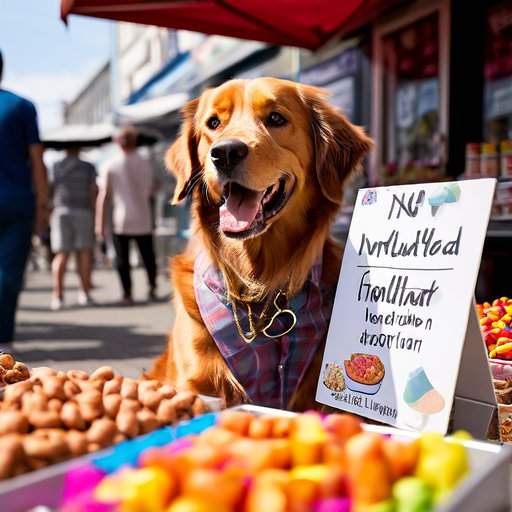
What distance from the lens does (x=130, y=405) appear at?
1.27m

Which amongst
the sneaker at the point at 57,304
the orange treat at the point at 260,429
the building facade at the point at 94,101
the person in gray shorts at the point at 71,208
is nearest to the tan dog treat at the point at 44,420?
the orange treat at the point at 260,429

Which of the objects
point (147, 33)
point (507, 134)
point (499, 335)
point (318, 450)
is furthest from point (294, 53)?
point (147, 33)

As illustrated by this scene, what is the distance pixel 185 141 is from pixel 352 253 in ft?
2.97

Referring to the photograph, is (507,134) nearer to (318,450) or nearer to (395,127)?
(395,127)

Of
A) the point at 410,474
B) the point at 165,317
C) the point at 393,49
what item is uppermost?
the point at 393,49

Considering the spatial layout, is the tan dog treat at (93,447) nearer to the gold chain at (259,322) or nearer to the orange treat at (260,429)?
the orange treat at (260,429)

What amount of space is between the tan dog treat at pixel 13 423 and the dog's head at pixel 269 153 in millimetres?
1047

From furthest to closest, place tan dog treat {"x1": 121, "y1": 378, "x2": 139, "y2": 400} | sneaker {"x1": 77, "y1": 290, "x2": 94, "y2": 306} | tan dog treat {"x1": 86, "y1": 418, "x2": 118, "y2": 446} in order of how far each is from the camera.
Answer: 1. sneaker {"x1": 77, "y1": 290, "x2": 94, "y2": 306}
2. tan dog treat {"x1": 121, "y1": 378, "x2": 139, "y2": 400}
3. tan dog treat {"x1": 86, "y1": 418, "x2": 118, "y2": 446}

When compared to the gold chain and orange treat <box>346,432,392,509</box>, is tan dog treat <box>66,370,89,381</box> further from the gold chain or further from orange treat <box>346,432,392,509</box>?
orange treat <box>346,432,392,509</box>

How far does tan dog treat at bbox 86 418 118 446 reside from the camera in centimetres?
113

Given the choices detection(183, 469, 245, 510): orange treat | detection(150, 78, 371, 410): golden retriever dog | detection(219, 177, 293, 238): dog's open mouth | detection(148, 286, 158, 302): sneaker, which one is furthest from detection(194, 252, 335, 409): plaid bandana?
detection(148, 286, 158, 302): sneaker

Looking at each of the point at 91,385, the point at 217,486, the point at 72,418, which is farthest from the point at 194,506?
the point at 91,385

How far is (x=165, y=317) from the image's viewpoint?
23.4ft

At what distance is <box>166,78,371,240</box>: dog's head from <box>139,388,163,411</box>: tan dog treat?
2.68 feet
